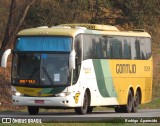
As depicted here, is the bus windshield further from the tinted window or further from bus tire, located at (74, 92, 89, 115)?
the tinted window

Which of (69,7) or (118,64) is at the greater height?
(69,7)

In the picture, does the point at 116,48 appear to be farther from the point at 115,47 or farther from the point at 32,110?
the point at 32,110

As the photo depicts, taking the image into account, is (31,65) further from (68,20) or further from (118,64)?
(68,20)

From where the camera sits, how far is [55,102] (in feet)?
88.7

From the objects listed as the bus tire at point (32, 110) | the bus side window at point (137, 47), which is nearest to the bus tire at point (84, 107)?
the bus tire at point (32, 110)

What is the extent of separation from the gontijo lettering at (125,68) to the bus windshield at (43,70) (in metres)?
5.16

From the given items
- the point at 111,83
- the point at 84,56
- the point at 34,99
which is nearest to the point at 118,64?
the point at 111,83

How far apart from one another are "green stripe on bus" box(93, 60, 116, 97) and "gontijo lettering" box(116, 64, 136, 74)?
81 centimetres

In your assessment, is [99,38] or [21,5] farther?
[21,5]

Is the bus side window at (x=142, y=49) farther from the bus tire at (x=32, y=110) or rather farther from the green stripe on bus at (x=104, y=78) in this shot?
the bus tire at (x=32, y=110)

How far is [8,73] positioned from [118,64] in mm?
15564

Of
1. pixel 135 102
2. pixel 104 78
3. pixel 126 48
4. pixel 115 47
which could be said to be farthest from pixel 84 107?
pixel 135 102

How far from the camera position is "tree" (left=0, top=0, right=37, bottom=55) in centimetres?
4256

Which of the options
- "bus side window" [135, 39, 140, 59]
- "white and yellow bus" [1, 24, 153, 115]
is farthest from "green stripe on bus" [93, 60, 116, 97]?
"bus side window" [135, 39, 140, 59]
